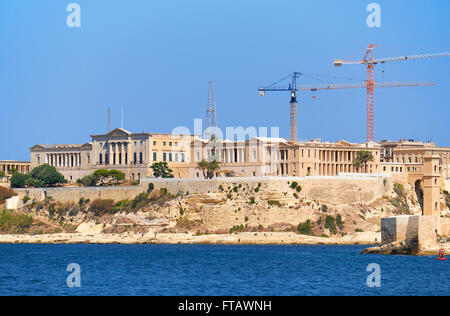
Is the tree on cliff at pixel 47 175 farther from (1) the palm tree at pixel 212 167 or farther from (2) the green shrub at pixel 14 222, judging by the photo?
(1) the palm tree at pixel 212 167

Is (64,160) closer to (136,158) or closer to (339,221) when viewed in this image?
(136,158)

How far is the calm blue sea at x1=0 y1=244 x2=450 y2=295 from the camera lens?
61.9 m

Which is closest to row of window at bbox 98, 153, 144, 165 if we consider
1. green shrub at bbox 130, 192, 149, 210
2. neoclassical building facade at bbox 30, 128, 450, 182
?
neoclassical building facade at bbox 30, 128, 450, 182

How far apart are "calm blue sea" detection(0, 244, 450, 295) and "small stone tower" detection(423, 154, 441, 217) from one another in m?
19.6

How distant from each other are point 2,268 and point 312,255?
25.4m

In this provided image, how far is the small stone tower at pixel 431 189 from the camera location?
113m

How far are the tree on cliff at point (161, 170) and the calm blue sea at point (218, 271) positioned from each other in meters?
26.9

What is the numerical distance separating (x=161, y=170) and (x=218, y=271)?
5138cm

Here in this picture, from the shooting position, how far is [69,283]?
64.8 meters

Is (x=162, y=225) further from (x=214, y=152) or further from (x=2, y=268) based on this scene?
(x=2, y=268)

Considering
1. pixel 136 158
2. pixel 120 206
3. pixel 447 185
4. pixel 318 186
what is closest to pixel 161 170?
pixel 136 158

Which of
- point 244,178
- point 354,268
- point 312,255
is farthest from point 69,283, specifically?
point 244,178
